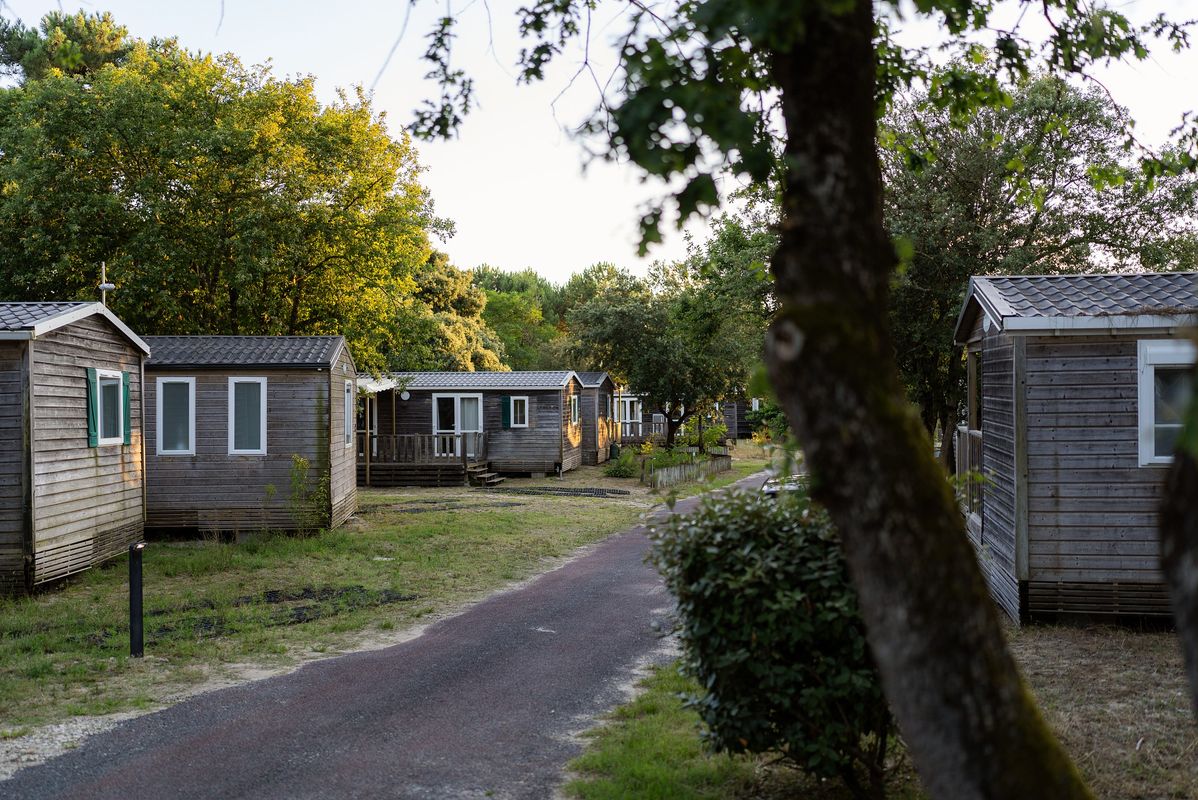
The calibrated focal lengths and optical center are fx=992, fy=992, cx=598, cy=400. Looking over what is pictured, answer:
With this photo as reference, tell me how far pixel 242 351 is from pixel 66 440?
460 cm

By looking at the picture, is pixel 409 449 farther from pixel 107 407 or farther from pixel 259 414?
pixel 107 407

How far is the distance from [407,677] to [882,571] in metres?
6.10

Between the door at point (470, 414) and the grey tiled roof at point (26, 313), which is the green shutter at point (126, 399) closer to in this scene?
the grey tiled roof at point (26, 313)

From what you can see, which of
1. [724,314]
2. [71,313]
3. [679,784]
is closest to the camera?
[679,784]

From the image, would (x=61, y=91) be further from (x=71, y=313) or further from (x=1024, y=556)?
(x=1024, y=556)

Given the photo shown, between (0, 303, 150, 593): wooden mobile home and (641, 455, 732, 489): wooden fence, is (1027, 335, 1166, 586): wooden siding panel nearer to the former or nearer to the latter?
(0, 303, 150, 593): wooden mobile home

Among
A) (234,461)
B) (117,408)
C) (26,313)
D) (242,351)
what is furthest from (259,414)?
(26,313)

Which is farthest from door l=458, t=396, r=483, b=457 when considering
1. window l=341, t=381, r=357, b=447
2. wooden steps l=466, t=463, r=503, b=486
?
window l=341, t=381, r=357, b=447

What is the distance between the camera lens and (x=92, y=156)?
22.7m

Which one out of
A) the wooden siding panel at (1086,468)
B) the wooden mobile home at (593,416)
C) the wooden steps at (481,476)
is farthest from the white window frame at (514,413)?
the wooden siding panel at (1086,468)

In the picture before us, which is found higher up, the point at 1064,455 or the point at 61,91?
the point at 61,91

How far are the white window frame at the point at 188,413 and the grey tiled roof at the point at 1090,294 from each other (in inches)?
492

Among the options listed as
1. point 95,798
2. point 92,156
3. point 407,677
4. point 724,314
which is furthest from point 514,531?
point 92,156

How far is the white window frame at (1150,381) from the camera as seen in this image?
29.6 ft
